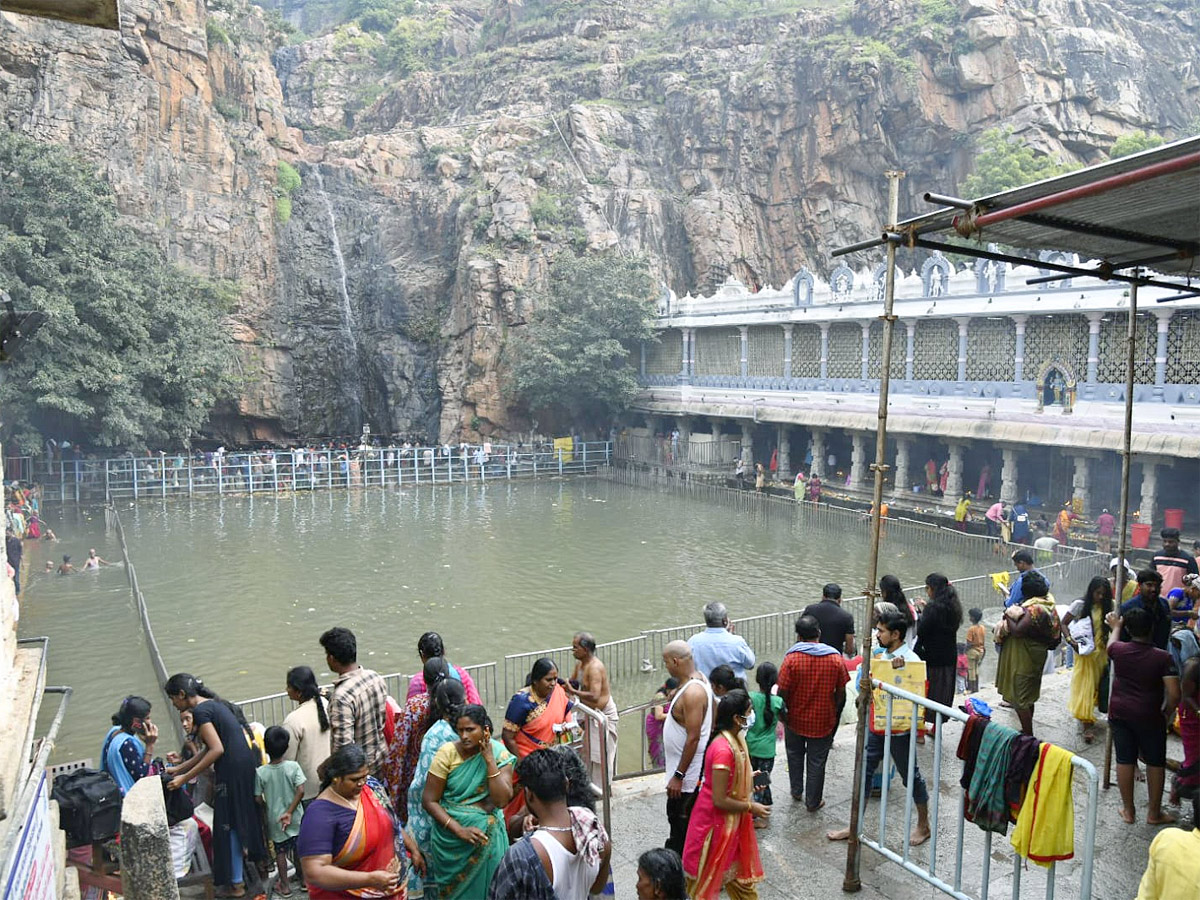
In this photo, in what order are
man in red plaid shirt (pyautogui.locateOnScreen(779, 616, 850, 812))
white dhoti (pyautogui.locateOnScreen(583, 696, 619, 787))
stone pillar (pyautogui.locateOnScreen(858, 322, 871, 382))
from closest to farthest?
1. white dhoti (pyautogui.locateOnScreen(583, 696, 619, 787))
2. man in red plaid shirt (pyautogui.locateOnScreen(779, 616, 850, 812))
3. stone pillar (pyautogui.locateOnScreen(858, 322, 871, 382))

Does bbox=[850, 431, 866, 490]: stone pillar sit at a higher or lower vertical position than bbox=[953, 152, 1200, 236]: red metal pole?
lower

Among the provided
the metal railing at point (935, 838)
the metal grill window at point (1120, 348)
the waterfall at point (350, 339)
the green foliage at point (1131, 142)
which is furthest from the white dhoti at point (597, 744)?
the green foliage at point (1131, 142)

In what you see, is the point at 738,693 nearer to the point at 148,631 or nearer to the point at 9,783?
the point at 9,783

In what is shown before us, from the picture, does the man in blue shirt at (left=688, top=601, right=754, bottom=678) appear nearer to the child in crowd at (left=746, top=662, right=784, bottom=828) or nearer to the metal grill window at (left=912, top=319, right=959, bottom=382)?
the child in crowd at (left=746, top=662, right=784, bottom=828)

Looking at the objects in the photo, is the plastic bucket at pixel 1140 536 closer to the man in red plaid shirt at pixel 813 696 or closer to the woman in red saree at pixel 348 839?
the man in red plaid shirt at pixel 813 696

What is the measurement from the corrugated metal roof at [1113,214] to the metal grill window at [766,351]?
21769 millimetres

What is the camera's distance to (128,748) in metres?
5.36

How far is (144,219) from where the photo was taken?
30.1 metres

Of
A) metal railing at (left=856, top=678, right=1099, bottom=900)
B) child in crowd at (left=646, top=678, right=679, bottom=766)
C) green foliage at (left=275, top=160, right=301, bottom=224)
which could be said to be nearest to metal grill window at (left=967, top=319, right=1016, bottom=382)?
child in crowd at (left=646, top=678, right=679, bottom=766)

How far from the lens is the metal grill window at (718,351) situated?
2961 centimetres

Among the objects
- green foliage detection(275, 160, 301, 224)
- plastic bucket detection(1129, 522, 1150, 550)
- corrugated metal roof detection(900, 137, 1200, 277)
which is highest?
green foliage detection(275, 160, 301, 224)

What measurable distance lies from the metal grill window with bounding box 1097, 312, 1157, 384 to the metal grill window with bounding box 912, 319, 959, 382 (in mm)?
3821

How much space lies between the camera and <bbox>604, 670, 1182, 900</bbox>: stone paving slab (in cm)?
480

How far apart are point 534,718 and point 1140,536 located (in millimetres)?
15826
